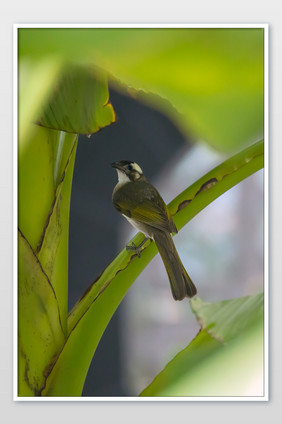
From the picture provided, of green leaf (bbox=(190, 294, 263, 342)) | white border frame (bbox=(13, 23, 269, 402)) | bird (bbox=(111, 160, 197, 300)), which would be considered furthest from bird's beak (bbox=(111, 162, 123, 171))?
green leaf (bbox=(190, 294, 263, 342))

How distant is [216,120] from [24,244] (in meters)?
0.57

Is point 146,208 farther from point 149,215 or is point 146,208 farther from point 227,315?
point 227,315

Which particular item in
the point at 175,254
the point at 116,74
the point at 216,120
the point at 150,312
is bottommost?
the point at 150,312

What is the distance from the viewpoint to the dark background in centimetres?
114

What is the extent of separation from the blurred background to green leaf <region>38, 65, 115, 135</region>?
3 cm

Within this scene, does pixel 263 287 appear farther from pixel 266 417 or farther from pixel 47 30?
pixel 47 30

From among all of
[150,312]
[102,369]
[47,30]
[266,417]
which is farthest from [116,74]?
[266,417]

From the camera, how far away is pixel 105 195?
1.14 meters

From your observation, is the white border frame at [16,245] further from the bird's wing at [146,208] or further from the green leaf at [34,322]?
the bird's wing at [146,208]

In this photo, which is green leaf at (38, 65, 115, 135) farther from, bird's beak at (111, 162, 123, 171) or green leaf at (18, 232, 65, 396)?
green leaf at (18, 232, 65, 396)

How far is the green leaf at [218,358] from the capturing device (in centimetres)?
114

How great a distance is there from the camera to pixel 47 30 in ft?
3.76

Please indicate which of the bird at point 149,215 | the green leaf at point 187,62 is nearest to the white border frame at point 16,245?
the green leaf at point 187,62

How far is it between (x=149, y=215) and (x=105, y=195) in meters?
0.12
